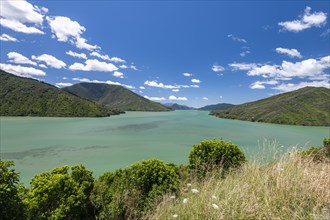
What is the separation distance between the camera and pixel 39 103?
147375 mm

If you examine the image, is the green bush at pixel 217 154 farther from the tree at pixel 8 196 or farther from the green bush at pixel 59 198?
the tree at pixel 8 196

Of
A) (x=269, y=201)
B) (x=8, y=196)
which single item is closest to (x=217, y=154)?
(x=269, y=201)

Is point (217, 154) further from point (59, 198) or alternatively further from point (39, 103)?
point (39, 103)

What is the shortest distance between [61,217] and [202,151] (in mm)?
7207

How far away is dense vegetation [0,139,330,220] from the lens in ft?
12.1

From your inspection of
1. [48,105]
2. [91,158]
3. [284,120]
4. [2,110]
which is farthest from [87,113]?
[91,158]

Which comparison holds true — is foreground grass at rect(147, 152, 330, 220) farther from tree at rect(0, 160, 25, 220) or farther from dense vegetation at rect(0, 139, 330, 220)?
tree at rect(0, 160, 25, 220)

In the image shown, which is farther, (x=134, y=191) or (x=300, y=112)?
(x=300, y=112)

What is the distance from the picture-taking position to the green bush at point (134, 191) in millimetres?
8133

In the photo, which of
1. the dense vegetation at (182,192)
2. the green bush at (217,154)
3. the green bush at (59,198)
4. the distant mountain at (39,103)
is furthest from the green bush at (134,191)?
the distant mountain at (39,103)

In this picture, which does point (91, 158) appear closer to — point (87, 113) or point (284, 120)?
point (284, 120)

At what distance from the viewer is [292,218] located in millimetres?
3443

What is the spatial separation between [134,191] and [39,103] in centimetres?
15960

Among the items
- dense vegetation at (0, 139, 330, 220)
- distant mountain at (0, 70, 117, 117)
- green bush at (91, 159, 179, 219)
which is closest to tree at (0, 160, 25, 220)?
dense vegetation at (0, 139, 330, 220)
